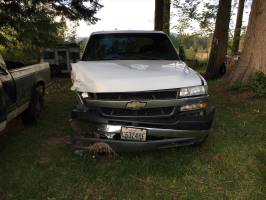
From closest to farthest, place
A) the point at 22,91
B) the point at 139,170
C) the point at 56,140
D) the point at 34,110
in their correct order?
the point at 139,170 < the point at 56,140 < the point at 22,91 < the point at 34,110

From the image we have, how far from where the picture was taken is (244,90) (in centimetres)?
888

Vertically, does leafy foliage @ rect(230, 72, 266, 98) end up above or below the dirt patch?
above

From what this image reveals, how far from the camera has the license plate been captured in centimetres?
465

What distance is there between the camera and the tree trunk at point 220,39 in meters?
12.2

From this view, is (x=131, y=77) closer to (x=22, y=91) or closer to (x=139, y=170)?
(x=139, y=170)

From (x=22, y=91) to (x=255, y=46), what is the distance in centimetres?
572

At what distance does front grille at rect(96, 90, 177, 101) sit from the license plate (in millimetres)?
395

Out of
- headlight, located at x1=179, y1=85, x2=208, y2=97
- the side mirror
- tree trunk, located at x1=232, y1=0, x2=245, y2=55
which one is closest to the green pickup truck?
headlight, located at x1=179, y1=85, x2=208, y2=97

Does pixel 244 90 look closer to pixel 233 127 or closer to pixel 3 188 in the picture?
pixel 233 127

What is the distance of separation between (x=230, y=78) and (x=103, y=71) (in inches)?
214

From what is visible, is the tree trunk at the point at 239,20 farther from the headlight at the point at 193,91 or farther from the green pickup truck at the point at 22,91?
the headlight at the point at 193,91

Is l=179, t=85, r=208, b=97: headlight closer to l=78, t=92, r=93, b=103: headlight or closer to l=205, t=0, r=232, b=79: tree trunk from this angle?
l=78, t=92, r=93, b=103: headlight

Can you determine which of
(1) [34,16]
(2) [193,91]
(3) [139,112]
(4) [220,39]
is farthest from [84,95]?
(1) [34,16]

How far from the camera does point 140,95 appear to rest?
4.79 m
